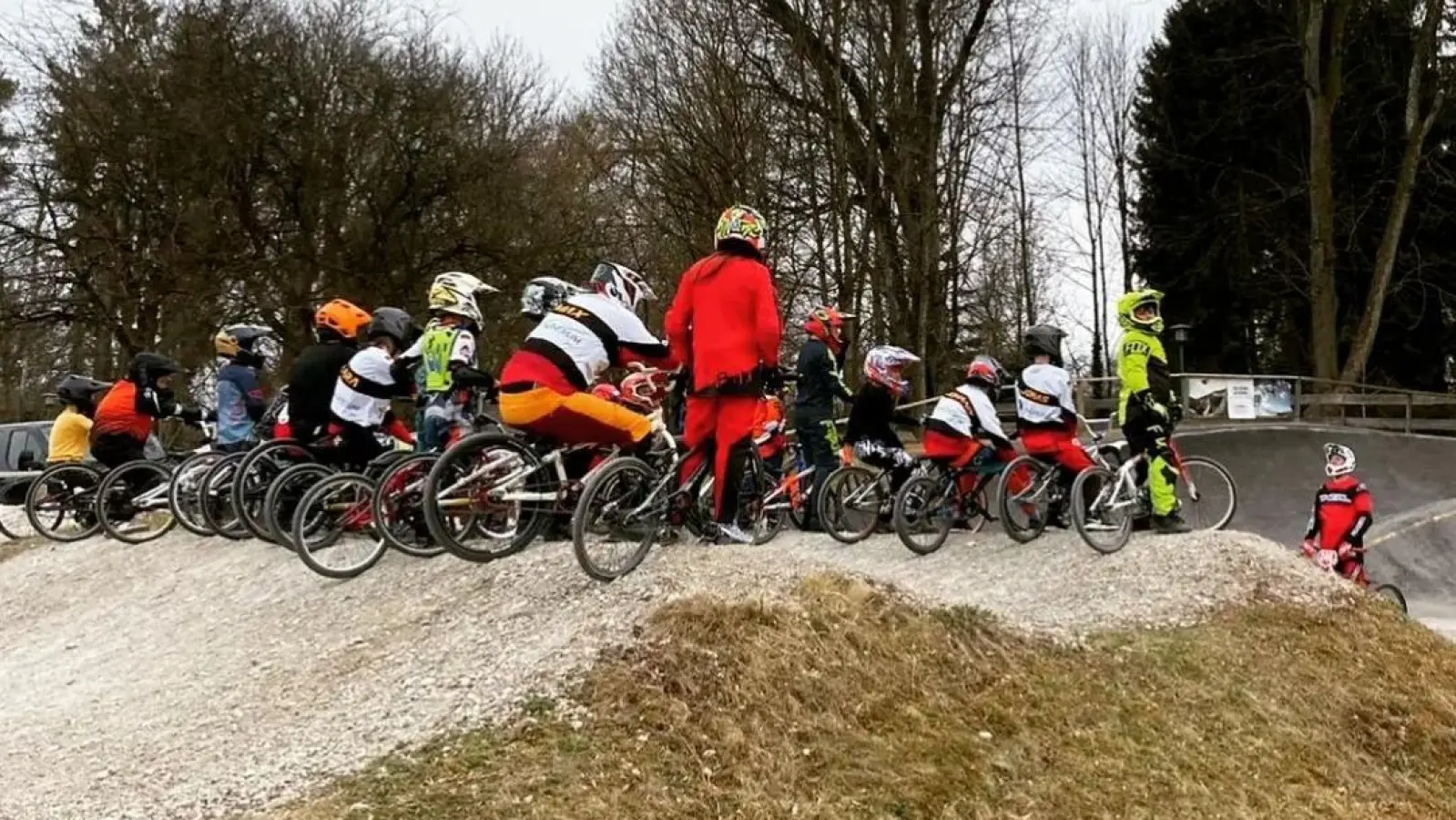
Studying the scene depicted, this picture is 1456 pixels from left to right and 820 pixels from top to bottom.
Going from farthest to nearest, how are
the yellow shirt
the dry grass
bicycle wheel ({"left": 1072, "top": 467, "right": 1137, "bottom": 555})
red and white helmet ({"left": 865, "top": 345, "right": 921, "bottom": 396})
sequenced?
1. the yellow shirt
2. red and white helmet ({"left": 865, "top": 345, "right": 921, "bottom": 396})
3. bicycle wheel ({"left": 1072, "top": 467, "right": 1137, "bottom": 555})
4. the dry grass

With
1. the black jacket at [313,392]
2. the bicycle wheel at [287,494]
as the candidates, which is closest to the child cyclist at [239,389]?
the black jacket at [313,392]

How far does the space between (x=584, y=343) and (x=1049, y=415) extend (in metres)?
4.53

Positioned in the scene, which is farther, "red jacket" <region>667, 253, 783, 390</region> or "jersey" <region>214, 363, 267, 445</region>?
"jersey" <region>214, 363, 267, 445</region>

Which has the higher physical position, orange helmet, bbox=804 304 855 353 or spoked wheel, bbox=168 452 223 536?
orange helmet, bbox=804 304 855 353

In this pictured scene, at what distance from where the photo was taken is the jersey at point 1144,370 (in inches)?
362

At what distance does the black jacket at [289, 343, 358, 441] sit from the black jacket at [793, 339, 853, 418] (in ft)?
12.5

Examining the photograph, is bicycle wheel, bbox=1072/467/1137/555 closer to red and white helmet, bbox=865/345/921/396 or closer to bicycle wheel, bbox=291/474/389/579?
red and white helmet, bbox=865/345/921/396

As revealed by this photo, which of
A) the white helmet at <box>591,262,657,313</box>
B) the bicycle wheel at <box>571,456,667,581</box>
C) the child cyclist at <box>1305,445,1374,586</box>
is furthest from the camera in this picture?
the child cyclist at <box>1305,445,1374,586</box>

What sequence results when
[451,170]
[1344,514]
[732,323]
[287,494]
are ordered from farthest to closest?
[451,170] → [1344,514] → [287,494] → [732,323]

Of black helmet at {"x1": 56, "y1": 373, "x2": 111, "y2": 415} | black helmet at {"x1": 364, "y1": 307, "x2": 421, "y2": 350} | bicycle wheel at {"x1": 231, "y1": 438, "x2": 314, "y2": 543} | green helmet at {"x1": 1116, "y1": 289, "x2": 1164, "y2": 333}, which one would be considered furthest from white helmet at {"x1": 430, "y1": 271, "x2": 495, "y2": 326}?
black helmet at {"x1": 56, "y1": 373, "x2": 111, "y2": 415}

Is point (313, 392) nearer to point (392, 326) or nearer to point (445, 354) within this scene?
point (392, 326)

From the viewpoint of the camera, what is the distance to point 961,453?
9.91m

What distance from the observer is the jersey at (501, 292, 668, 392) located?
20.9 feet

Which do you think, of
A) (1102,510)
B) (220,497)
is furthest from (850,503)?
(220,497)
